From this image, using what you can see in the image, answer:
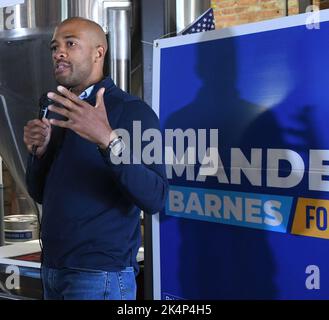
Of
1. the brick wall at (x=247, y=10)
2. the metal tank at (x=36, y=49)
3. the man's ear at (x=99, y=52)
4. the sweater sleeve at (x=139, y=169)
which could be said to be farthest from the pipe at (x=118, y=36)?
the brick wall at (x=247, y=10)

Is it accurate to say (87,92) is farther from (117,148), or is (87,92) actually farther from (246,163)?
(246,163)

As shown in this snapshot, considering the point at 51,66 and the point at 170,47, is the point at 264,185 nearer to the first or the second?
the point at 170,47

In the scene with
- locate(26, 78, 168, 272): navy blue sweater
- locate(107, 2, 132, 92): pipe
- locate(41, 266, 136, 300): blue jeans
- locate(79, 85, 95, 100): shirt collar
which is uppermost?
locate(107, 2, 132, 92): pipe

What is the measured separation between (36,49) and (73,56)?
540 mm

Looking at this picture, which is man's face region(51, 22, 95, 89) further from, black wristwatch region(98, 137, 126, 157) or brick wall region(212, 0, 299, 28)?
brick wall region(212, 0, 299, 28)

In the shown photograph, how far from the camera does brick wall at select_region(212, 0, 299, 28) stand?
2590 millimetres

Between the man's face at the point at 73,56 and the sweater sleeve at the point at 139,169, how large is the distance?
0.50ft

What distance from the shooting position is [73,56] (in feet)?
4.07

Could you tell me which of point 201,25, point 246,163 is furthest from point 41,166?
point 201,25

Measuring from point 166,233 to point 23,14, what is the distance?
855 millimetres

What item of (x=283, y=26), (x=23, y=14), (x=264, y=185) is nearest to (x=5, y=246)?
(x=23, y=14)

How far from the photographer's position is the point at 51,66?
173 centimetres

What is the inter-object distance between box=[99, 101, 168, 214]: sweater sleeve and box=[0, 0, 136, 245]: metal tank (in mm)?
475

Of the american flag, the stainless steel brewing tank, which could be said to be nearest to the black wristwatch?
the american flag
